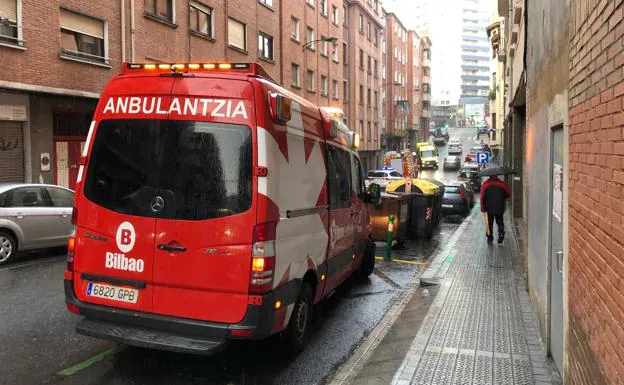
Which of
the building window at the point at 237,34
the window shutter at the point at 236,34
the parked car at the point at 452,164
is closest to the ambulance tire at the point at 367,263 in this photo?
the building window at the point at 237,34

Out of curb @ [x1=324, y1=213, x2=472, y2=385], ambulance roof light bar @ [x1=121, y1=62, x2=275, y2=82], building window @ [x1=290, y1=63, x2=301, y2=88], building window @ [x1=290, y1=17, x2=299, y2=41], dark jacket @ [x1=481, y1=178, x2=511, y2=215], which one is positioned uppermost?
building window @ [x1=290, y1=17, x2=299, y2=41]

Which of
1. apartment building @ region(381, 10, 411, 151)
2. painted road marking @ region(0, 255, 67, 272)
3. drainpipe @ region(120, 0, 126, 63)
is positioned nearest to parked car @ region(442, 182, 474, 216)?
drainpipe @ region(120, 0, 126, 63)

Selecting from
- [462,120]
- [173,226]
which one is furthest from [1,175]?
[462,120]

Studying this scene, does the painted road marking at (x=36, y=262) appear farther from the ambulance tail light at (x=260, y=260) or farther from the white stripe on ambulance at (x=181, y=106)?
the ambulance tail light at (x=260, y=260)

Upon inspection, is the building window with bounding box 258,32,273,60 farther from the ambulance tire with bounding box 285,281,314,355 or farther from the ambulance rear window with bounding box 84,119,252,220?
the ambulance rear window with bounding box 84,119,252,220

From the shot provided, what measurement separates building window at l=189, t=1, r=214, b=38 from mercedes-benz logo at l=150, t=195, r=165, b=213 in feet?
56.9

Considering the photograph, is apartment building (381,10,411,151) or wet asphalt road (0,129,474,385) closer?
wet asphalt road (0,129,474,385)

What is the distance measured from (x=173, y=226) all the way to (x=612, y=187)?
315cm

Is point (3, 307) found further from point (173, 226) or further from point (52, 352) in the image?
point (173, 226)

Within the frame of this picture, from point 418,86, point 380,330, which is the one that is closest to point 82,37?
point 380,330

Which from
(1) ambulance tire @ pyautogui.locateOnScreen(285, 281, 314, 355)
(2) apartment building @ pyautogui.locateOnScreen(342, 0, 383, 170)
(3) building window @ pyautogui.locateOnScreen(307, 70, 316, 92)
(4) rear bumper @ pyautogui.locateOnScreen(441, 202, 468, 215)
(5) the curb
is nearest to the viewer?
(5) the curb

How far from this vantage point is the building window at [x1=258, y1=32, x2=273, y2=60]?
85.6ft

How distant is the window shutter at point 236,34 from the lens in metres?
23.2

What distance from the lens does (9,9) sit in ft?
44.8
